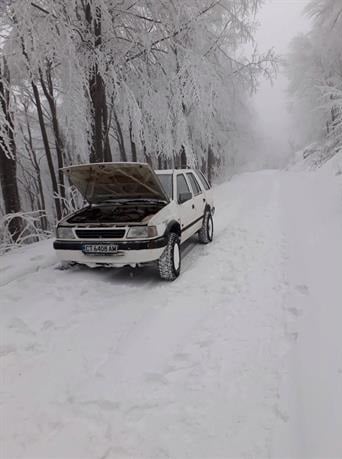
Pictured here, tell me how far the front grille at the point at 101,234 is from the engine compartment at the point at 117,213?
0.24m

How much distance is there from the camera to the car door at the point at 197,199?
6543mm

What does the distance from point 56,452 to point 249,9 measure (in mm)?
9336

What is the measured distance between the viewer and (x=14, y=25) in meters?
5.39

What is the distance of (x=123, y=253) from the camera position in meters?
4.49

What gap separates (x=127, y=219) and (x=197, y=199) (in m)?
2.34

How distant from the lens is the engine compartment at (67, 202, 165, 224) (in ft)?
15.8

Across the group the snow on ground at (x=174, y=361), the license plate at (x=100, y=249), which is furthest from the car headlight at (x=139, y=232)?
the snow on ground at (x=174, y=361)

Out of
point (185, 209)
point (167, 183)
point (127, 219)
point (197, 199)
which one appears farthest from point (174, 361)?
point (197, 199)

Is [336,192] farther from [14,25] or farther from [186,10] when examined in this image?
[14,25]

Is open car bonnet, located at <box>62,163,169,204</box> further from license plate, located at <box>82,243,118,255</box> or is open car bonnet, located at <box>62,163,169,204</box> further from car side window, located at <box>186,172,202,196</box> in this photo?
car side window, located at <box>186,172,202,196</box>

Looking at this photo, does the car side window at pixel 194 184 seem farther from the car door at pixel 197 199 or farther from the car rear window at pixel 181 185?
the car rear window at pixel 181 185

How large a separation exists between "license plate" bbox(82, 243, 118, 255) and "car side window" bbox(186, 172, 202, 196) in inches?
111

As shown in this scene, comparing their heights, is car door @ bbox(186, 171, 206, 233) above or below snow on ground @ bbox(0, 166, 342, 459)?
above

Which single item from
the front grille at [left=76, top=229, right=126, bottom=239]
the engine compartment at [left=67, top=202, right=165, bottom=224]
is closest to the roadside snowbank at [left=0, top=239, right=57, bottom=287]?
the engine compartment at [left=67, top=202, right=165, bottom=224]
